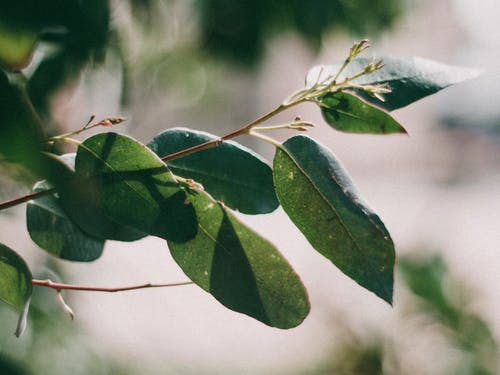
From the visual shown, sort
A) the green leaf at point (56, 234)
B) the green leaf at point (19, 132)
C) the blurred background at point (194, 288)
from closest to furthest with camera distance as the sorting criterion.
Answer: the green leaf at point (19, 132), the green leaf at point (56, 234), the blurred background at point (194, 288)

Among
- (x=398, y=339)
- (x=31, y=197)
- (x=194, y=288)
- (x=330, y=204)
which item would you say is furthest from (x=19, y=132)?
(x=194, y=288)

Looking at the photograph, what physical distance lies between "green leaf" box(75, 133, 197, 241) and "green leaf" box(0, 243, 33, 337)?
0.18ft

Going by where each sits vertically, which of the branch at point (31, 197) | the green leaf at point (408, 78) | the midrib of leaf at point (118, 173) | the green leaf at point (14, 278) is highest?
the green leaf at point (408, 78)

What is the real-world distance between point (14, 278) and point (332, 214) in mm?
209

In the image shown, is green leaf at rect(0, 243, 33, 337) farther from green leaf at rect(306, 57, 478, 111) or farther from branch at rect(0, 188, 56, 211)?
green leaf at rect(306, 57, 478, 111)

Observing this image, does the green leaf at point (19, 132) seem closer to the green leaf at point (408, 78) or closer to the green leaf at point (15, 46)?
the green leaf at point (15, 46)

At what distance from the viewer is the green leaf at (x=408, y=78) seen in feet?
1.27

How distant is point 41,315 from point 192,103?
4.98ft

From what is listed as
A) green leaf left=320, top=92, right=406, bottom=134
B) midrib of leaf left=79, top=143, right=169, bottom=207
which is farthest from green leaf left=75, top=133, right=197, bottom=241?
green leaf left=320, top=92, right=406, bottom=134

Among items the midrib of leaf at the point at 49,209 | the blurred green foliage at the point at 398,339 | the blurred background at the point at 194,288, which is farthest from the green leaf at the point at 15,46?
the blurred green foliage at the point at 398,339

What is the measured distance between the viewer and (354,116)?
1.25 feet

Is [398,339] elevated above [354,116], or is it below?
below

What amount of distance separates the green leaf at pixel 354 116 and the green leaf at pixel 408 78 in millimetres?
19

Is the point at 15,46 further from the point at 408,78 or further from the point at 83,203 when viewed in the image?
the point at 408,78
